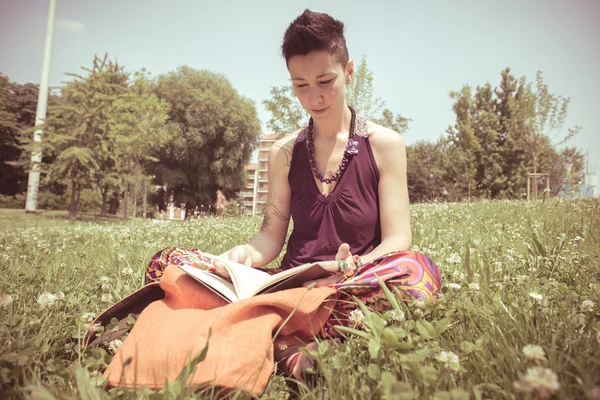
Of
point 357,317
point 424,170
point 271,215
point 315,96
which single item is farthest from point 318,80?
point 424,170

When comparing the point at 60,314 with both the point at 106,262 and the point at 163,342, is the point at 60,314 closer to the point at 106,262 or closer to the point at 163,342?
the point at 163,342

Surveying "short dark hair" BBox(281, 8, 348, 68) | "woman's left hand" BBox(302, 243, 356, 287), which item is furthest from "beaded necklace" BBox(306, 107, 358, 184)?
"woman's left hand" BBox(302, 243, 356, 287)

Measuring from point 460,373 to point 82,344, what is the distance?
1.64 m

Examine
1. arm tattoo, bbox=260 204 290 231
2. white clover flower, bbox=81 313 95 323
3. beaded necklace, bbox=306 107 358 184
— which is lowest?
white clover flower, bbox=81 313 95 323

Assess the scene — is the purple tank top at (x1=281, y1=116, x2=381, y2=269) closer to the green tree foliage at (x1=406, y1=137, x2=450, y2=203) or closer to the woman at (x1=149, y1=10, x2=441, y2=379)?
the woman at (x1=149, y1=10, x2=441, y2=379)

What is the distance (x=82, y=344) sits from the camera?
1.78 meters

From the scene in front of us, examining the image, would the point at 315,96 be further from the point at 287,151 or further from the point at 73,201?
the point at 73,201

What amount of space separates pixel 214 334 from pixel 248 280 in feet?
1.52

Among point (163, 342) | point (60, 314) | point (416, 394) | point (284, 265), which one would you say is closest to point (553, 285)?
point (416, 394)

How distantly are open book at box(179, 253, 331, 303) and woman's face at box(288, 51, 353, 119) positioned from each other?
4.09 ft

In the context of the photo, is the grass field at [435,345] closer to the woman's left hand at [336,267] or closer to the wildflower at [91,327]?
the wildflower at [91,327]

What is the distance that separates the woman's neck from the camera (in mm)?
2943

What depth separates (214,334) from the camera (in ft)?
4.96

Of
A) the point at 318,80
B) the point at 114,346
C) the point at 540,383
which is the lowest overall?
the point at 114,346
